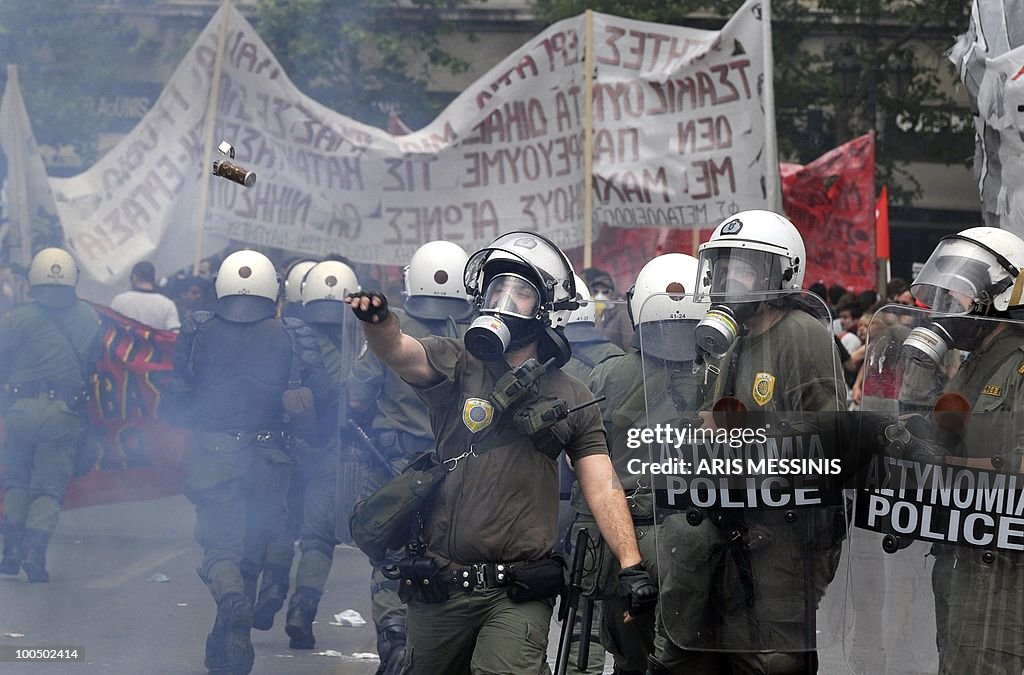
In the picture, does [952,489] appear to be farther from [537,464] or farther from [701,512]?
[537,464]

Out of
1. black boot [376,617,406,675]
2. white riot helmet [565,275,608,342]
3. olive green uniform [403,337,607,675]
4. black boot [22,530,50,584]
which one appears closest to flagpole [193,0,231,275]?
black boot [22,530,50,584]

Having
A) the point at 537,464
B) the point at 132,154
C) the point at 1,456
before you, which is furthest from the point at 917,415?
the point at 132,154

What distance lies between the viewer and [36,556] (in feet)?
28.4

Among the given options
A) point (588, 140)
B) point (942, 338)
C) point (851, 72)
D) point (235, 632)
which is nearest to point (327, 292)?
point (235, 632)

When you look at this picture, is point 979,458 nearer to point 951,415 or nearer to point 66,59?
point 951,415

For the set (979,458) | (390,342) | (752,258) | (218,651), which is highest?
(752,258)

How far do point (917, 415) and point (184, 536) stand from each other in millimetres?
7614

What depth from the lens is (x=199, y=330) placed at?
24.1 ft

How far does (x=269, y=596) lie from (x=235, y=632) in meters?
0.86

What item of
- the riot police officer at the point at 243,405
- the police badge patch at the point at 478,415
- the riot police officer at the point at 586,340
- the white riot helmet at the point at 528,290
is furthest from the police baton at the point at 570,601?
the riot police officer at the point at 243,405

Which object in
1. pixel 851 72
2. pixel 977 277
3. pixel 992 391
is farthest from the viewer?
pixel 851 72

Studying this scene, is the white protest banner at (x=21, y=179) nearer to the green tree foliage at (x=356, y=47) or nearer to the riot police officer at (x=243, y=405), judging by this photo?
the riot police officer at (x=243, y=405)

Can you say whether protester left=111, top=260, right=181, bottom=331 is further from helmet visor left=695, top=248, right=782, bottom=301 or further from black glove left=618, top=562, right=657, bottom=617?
black glove left=618, top=562, right=657, bottom=617

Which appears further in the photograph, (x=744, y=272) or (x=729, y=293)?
(x=744, y=272)
